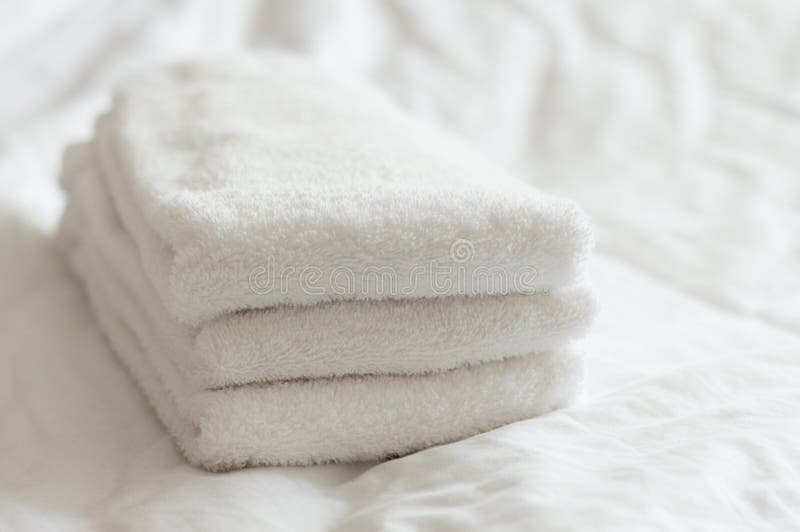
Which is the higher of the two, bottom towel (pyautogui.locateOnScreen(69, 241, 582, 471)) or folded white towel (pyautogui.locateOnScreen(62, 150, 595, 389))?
folded white towel (pyautogui.locateOnScreen(62, 150, 595, 389))

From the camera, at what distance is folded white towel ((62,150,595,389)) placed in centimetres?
63

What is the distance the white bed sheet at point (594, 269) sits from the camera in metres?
0.59

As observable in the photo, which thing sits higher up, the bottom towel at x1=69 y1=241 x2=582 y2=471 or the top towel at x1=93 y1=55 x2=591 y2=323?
the top towel at x1=93 y1=55 x2=591 y2=323

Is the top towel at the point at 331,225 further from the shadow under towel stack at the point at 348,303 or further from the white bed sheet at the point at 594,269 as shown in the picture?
the white bed sheet at the point at 594,269

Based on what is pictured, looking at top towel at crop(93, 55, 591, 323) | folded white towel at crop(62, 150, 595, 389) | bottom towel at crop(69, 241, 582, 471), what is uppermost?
top towel at crop(93, 55, 591, 323)

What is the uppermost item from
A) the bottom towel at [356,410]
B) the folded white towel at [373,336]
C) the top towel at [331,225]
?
the top towel at [331,225]

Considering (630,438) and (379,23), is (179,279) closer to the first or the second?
(630,438)

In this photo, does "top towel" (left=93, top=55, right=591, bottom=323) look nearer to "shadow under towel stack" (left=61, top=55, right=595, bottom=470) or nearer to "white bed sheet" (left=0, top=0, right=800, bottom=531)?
"shadow under towel stack" (left=61, top=55, right=595, bottom=470)

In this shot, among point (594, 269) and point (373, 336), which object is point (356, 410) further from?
point (594, 269)

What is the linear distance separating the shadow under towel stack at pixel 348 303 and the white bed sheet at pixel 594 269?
3 centimetres

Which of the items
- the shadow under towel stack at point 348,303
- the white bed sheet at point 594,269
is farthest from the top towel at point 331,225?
the white bed sheet at point 594,269

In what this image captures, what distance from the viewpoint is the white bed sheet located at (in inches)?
23.3

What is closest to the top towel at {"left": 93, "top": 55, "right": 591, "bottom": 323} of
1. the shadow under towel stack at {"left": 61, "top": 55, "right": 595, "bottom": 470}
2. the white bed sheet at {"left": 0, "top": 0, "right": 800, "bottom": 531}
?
the shadow under towel stack at {"left": 61, "top": 55, "right": 595, "bottom": 470}

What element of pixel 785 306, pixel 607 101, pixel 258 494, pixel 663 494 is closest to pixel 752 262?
pixel 785 306
